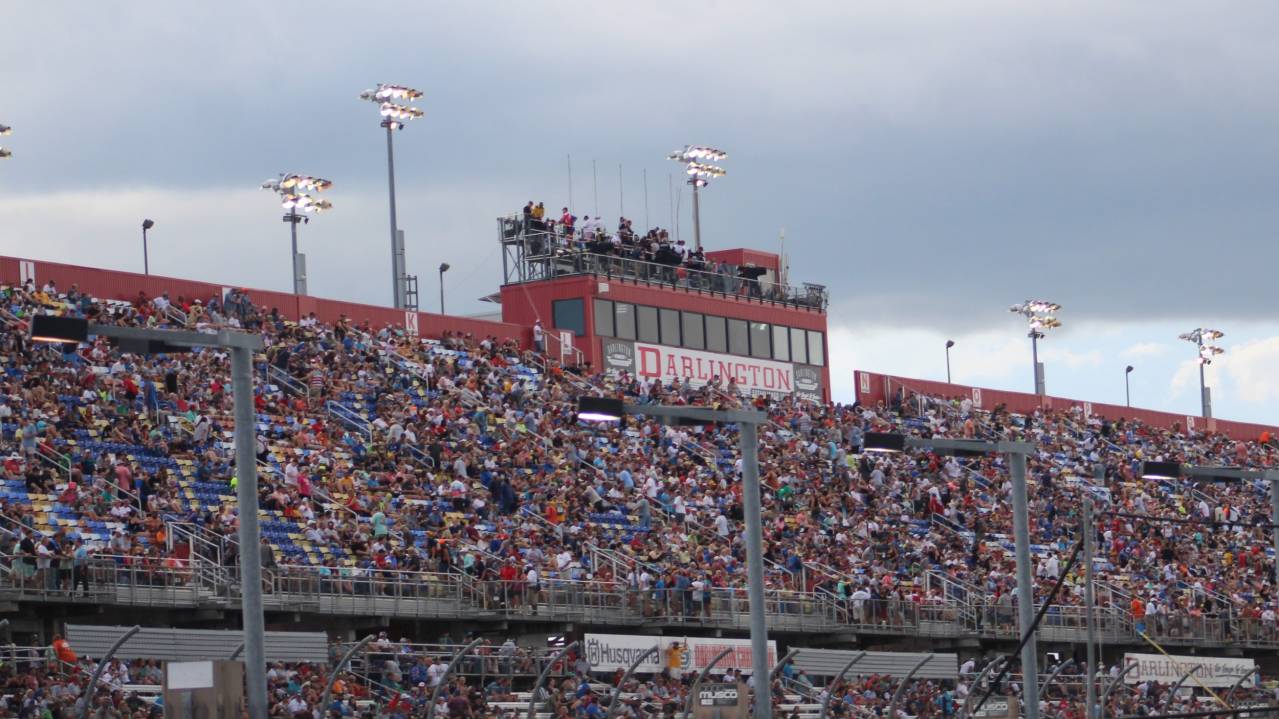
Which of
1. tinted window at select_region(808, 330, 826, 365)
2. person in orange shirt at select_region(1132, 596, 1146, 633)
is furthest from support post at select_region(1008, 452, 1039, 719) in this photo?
tinted window at select_region(808, 330, 826, 365)

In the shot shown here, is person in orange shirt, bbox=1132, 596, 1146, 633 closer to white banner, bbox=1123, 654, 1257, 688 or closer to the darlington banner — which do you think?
white banner, bbox=1123, 654, 1257, 688

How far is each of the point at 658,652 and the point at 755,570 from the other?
1174 cm

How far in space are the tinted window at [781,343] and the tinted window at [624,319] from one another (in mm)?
5882

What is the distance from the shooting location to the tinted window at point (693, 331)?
61.7 m

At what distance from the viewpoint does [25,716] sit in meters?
27.4

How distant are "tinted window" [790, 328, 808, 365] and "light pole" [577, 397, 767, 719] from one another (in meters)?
38.6

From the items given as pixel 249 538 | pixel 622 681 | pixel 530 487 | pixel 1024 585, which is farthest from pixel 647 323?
pixel 249 538

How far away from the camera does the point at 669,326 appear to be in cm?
6122

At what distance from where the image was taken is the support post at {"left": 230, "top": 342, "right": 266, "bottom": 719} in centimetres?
1916

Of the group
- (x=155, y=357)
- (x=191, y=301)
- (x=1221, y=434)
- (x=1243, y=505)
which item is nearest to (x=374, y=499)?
(x=155, y=357)

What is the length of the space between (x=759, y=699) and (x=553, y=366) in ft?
101

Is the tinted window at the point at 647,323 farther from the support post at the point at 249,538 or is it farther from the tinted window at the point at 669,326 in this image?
the support post at the point at 249,538

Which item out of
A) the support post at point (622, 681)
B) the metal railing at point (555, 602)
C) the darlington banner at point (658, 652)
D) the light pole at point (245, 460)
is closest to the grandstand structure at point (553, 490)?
the metal railing at point (555, 602)

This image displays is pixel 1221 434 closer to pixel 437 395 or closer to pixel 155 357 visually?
pixel 437 395
